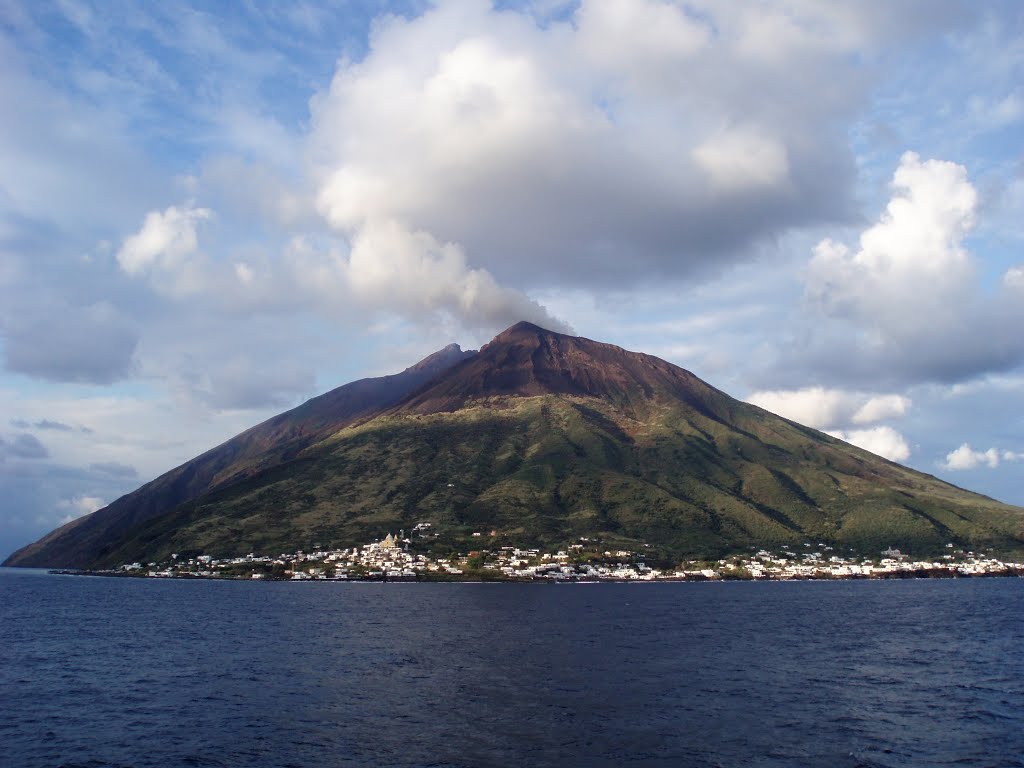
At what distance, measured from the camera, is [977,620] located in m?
148

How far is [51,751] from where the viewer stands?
6044 centimetres

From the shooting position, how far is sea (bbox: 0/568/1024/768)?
2391 inches

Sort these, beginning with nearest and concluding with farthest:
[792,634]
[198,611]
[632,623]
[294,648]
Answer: [294,648], [792,634], [632,623], [198,611]

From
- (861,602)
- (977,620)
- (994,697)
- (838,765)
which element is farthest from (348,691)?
(861,602)

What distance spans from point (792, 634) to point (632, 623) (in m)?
29.5

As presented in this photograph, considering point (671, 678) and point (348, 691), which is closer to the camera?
point (348, 691)

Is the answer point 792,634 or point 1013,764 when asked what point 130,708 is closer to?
point 1013,764

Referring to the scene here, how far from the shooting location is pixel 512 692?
81875mm

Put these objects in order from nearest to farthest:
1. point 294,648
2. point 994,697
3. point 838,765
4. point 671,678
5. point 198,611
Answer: point 838,765
point 994,697
point 671,678
point 294,648
point 198,611

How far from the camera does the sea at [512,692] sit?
199 feet

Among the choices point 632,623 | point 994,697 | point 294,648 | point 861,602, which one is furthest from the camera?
point 861,602

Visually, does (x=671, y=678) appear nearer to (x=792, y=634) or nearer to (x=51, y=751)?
(x=792, y=634)

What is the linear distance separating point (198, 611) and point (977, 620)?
163 m

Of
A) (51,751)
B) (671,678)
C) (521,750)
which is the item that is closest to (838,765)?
(521,750)
